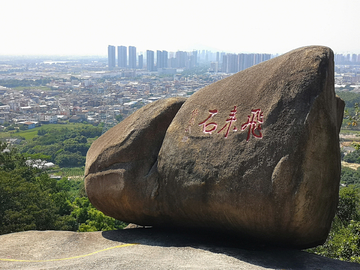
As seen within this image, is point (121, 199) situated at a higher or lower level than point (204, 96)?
lower

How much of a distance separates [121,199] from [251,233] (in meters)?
2.20

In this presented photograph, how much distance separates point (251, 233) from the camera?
5047 millimetres

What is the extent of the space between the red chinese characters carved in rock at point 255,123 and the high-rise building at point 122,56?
160 metres

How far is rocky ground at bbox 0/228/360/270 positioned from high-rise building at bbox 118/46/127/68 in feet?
523

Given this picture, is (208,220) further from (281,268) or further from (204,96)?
(204,96)

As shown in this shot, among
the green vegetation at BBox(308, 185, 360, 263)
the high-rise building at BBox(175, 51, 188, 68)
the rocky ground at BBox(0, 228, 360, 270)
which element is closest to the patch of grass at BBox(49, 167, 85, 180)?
the green vegetation at BBox(308, 185, 360, 263)

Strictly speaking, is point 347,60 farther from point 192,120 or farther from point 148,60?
point 192,120

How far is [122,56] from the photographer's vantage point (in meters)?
164

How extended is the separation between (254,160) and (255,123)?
0.50 metres

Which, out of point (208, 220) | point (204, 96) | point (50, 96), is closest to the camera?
point (208, 220)

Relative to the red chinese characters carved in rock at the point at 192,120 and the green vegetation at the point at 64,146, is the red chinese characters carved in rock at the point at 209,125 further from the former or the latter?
the green vegetation at the point at 64,146

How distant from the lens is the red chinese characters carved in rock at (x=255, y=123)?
15.5ft

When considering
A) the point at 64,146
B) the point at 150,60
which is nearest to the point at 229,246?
the point at 64,146

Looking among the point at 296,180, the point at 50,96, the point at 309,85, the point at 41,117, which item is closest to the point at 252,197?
the point at 296,180
